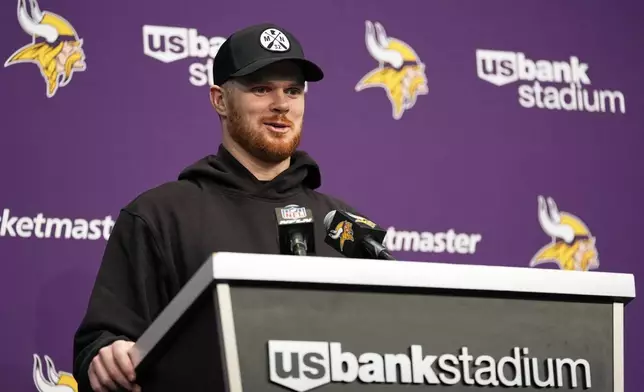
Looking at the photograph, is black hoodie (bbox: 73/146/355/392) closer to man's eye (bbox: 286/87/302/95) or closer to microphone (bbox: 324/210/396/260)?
man's eye (bbox: 286/87/302/95)

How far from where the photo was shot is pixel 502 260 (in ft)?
9.86

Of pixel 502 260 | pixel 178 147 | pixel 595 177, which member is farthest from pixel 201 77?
pixel 595 177

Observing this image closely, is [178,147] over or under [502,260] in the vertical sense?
over

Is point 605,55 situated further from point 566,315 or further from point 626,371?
point 566,315

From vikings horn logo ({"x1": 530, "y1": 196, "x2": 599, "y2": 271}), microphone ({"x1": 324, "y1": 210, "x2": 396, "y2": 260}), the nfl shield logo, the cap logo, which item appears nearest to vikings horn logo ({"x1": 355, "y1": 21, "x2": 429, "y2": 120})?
vikings horn logo ({"x1": 530, "y1": 196, "x2": 599, "y2": 271})

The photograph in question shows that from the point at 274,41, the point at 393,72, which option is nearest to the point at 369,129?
the point at 393,72

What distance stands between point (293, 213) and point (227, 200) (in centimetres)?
62

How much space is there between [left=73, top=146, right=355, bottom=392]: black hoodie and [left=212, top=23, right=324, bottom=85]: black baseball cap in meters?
0.19

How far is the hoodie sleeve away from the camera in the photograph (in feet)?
5.99

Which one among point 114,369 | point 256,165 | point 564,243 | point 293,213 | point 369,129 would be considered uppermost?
point 369,129

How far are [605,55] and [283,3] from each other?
3.38 ft

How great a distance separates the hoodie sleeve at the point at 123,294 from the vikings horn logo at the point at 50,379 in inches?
24.9

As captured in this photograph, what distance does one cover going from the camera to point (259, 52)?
7.15 ft

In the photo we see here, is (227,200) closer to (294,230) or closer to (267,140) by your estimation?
(267,140)
